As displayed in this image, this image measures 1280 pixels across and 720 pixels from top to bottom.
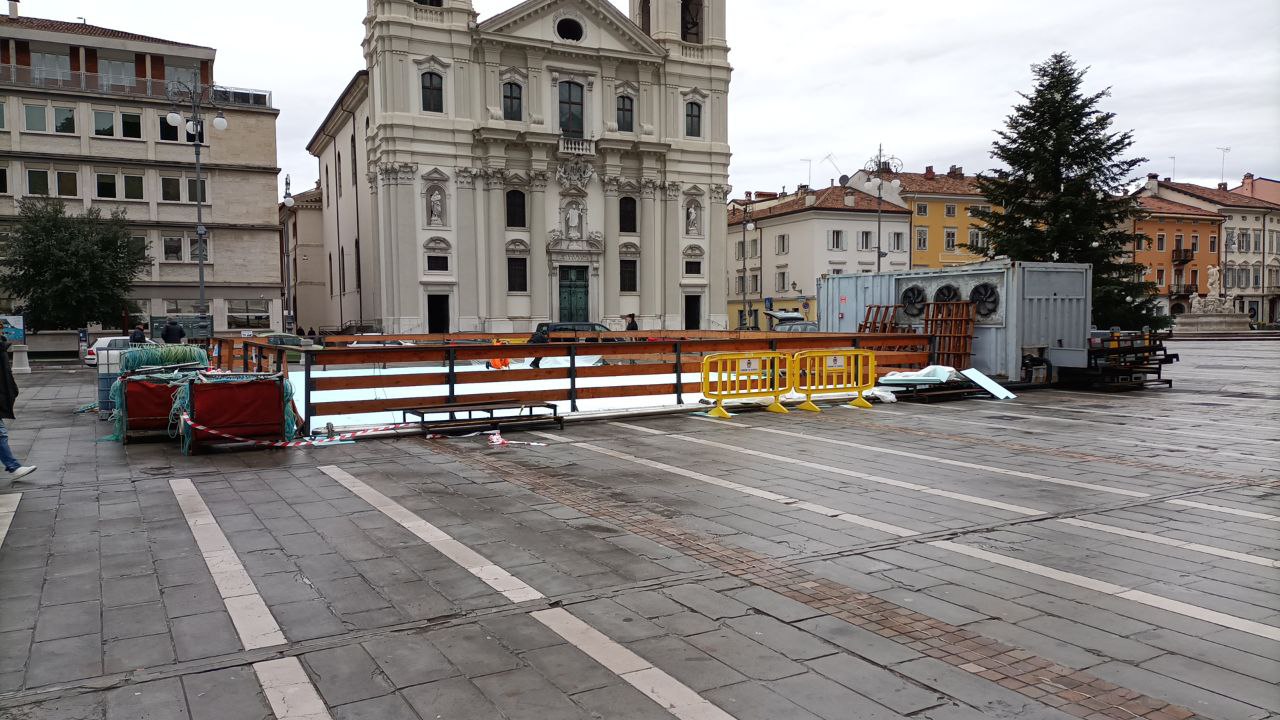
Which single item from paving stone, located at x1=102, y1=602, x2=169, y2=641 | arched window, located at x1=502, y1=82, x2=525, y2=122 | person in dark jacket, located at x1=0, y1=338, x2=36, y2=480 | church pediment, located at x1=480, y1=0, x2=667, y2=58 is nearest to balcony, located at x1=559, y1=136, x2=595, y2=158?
arched window, located at x1=502, y1=82, x2=525, y2=122

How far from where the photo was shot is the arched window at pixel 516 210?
54531 mm

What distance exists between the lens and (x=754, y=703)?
4.20m

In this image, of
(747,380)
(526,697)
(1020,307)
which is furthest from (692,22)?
(526,697)

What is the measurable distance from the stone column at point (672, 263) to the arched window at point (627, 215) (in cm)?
219

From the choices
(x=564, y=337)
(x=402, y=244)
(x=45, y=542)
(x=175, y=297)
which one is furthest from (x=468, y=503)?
(x=175, y=297)

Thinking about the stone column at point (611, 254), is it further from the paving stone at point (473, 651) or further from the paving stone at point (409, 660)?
the paving stone at point (409, 660)

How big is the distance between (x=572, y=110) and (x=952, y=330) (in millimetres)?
38852

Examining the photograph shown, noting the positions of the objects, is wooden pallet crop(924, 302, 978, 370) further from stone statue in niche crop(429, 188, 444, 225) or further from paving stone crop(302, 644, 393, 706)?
stone statue in niche crop(429, 188, 444, 225)

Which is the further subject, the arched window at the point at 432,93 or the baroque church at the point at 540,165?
the arched window at the point at 432,93

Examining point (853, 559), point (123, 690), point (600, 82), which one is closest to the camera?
point (123, 690)

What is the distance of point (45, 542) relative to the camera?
23.5ft

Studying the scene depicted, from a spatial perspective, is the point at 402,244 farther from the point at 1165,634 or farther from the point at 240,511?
the point at 1165,634

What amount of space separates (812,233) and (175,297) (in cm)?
4619

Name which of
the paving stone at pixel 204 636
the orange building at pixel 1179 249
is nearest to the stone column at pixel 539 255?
the paving stone at pixel 204 636
